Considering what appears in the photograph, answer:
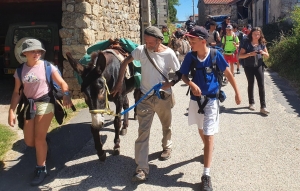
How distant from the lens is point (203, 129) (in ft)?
13.4

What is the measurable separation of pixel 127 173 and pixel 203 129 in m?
1.22

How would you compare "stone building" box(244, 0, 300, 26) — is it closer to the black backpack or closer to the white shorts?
the white shorts

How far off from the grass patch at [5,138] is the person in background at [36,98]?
1.26 meters

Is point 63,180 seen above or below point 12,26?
below

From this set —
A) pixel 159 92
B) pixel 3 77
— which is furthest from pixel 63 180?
pixel 3 77

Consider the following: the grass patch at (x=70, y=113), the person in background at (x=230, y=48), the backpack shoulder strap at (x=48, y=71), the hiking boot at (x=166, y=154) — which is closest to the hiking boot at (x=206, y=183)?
the hiking boot at (x=166, y=154)

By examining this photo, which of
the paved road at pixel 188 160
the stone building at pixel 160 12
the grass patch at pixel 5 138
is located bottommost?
the paved road at pixel 188 160

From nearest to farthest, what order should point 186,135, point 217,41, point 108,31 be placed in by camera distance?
point 186,135 → point 108,31 → point 217,41

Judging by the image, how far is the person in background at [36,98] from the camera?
13.6 ft

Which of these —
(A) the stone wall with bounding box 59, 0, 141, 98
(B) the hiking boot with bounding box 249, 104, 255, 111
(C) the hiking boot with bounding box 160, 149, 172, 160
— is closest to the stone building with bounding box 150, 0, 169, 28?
(A) the stone wall with bounding box 59, 0, 141, 98

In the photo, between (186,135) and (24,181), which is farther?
(186,135)

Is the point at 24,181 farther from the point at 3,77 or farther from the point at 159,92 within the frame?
the point at 3,77

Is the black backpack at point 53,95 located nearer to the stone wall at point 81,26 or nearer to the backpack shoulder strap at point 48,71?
the backpack shoulder strap at point 48,71

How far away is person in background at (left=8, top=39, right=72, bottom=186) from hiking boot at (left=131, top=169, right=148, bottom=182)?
1162mm
